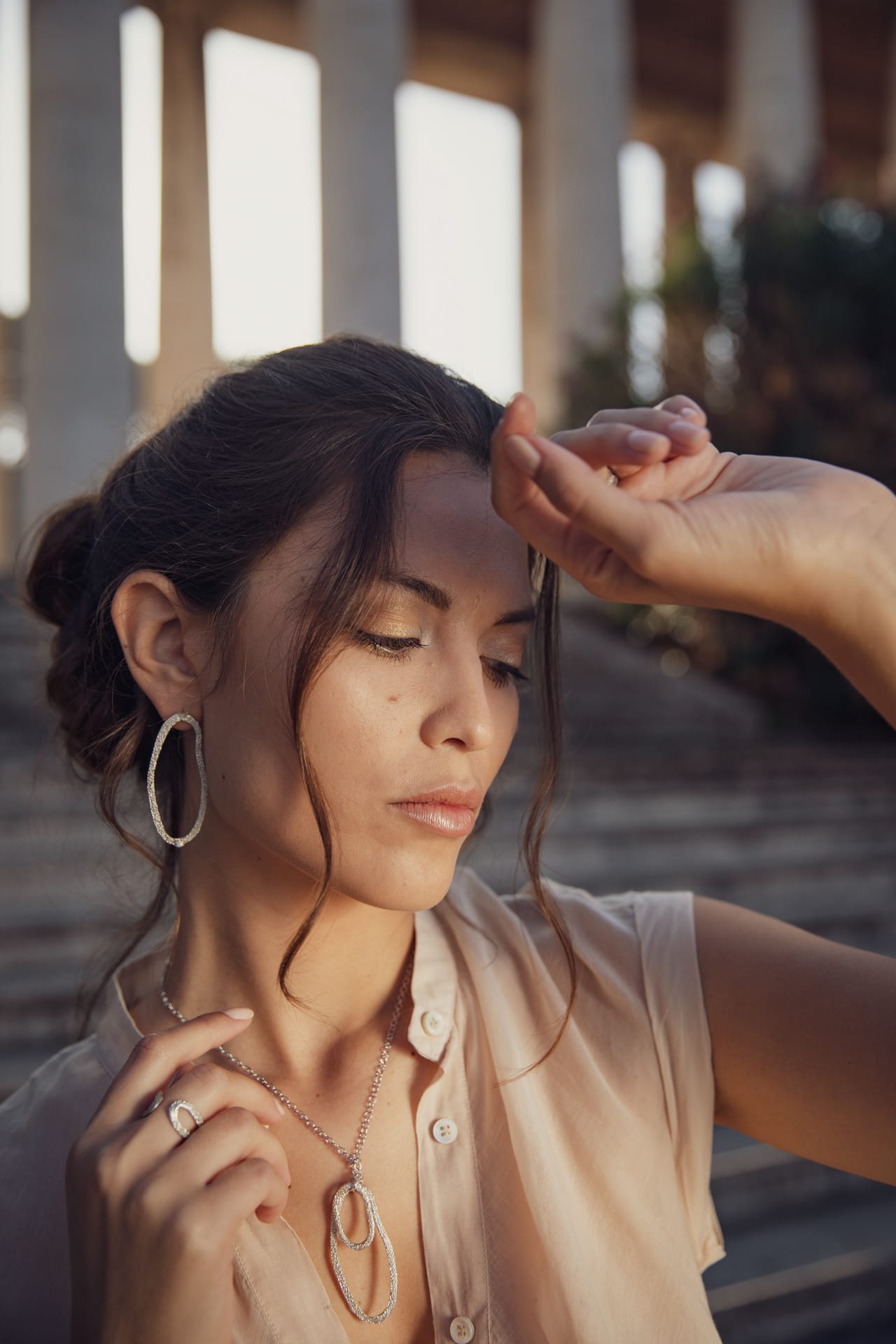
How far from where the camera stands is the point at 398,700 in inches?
68.9

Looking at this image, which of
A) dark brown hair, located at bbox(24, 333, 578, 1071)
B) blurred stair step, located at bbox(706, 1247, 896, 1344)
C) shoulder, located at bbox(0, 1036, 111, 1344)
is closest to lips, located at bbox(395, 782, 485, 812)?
dark brown hair, located at bbox(24, 333, 578, 1071)

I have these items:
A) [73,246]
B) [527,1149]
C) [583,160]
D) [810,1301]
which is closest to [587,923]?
[527,1149]

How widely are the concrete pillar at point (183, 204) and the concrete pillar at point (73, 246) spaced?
655 centimetres

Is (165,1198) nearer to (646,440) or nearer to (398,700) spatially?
(398,700)

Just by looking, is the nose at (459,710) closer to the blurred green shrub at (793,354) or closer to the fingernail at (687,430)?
the fingernail at (687,430)

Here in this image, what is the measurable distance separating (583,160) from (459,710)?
1945 cm

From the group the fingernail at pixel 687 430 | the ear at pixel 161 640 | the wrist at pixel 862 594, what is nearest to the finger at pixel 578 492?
the fingernail at pixel 687 430

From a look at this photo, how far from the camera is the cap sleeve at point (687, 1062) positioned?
1.89 metres

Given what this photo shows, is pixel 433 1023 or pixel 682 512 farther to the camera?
pixel 433 1023

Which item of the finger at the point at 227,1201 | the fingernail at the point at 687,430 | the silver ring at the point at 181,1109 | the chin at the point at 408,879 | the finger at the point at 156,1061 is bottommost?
the finger at the point at 227,1201

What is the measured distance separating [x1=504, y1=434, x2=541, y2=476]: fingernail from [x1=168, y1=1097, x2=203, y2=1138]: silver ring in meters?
1.01

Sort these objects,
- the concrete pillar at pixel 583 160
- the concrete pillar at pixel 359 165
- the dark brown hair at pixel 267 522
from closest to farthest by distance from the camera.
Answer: the dark brown hair at pixel 267 522
the concrete pillar at pixel 359 165
the concrete pillar at pixel 583 160

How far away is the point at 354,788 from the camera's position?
1.75 m

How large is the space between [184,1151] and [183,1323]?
209mm
